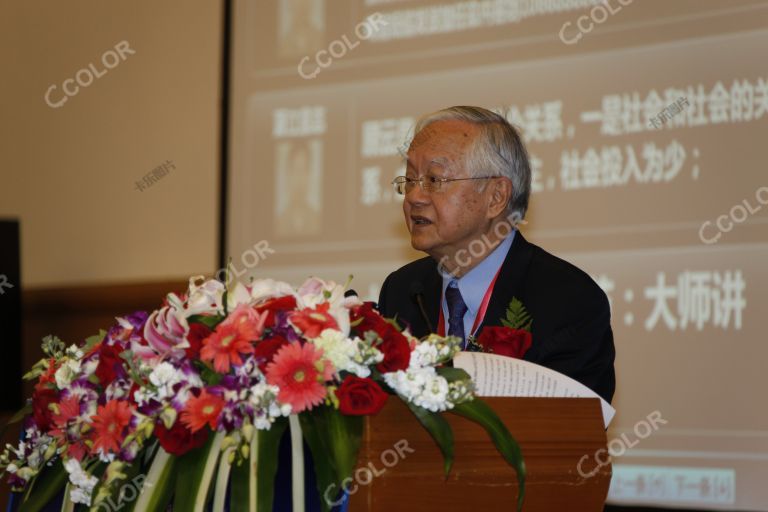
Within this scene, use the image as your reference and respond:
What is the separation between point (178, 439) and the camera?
137cm

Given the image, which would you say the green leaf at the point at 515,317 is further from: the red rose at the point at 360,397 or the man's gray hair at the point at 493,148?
the red rose at the point at 360,397

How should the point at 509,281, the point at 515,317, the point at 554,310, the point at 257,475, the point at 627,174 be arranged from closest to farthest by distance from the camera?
the point at 257,475 → the point at 515,317 → the point at 554,310 → the point at 509,281 → the point at 627,174

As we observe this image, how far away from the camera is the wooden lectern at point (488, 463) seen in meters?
1.38

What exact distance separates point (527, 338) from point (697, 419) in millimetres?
2058

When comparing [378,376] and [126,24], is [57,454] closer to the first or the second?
[378,376]

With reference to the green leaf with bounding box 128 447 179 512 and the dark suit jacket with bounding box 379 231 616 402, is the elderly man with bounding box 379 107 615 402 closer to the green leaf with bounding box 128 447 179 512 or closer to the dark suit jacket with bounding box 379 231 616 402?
the dark suit jacket with bounding box 379 231 616 402

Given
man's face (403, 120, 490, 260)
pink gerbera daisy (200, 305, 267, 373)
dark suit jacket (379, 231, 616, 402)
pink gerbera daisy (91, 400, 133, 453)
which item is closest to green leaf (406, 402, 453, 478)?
pink gerbera daisy (200, 305, 267, 373)

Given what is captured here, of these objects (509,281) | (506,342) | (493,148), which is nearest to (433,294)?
(509,281)

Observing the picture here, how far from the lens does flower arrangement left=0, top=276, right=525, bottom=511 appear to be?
1.35 metres

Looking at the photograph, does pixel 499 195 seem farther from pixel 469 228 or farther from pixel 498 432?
pixel 498 432

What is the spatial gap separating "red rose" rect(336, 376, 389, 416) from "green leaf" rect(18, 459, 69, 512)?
45 cm

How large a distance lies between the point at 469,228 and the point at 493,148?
7.6 inches

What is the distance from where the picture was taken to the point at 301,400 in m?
1.35

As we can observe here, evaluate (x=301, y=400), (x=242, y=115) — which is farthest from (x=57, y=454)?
(x=242, y=115)
